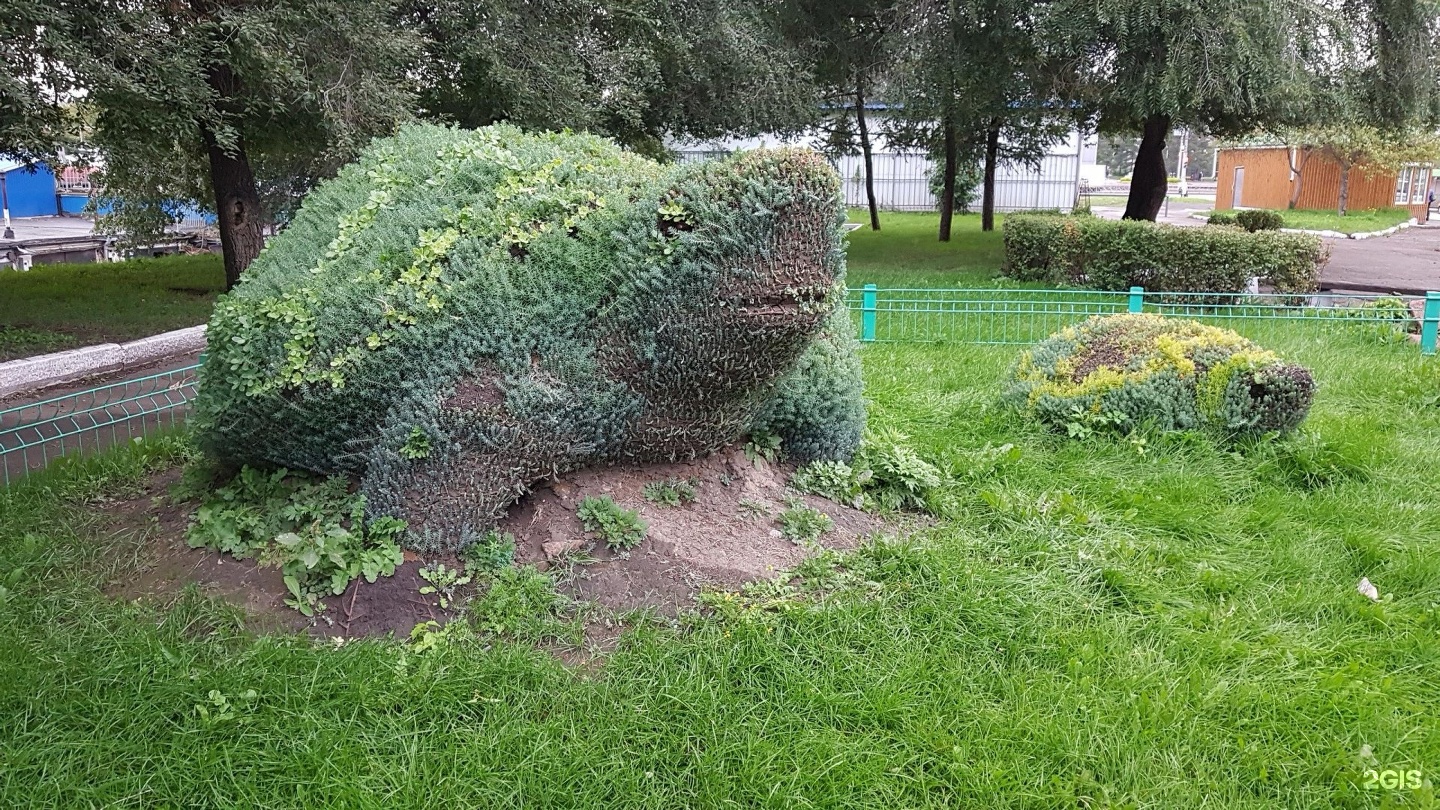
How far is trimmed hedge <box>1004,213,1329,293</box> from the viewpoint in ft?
38.3

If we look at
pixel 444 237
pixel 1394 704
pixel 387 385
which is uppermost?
pixel 444 237

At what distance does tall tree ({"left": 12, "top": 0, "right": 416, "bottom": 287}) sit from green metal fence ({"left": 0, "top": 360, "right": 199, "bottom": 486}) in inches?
98.0

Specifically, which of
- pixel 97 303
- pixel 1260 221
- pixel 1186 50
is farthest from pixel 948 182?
pixel 97 303

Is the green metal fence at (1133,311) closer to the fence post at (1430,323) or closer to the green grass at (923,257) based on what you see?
the fence post at (1430,323)

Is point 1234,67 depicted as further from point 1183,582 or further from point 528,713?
point 528,713

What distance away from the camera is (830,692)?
314cm

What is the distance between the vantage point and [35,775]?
2.77m

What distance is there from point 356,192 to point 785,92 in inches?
446

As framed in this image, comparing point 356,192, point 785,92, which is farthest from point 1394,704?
point 785,92

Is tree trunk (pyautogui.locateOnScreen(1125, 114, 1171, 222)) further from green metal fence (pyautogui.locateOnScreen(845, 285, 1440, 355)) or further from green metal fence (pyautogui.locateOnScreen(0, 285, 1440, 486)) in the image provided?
green metal fence (pyautogui.locateOnScreen(845, 285, 1440, 355))

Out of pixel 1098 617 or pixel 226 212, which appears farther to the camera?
pixel 226 212

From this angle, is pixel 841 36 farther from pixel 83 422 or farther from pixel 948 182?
pixel 83 422

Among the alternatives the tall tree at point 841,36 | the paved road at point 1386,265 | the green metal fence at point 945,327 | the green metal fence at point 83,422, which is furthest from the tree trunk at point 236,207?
the paved road at point 1386,265

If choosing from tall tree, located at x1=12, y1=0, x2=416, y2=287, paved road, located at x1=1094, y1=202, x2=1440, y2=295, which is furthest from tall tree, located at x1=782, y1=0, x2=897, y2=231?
tall tree, located at x1=12, y1=0, x2=416, y2=287
